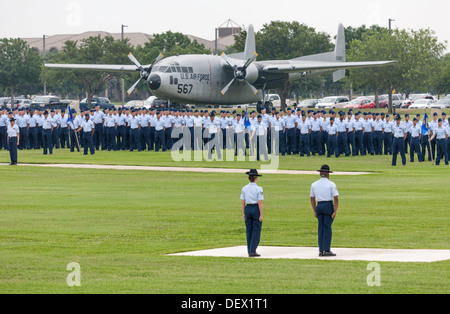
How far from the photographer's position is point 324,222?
49.2 feet

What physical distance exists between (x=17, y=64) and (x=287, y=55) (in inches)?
1082

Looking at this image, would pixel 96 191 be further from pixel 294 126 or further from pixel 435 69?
pixel 435 69

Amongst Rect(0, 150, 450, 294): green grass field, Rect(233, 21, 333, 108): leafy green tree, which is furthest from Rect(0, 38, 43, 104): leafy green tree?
Rect(0, 150, 450, 294): green grass field

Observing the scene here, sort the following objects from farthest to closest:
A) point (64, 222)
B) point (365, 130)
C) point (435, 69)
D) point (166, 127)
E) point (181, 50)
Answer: point (181, 50) → point (435, 69) → point (166, 127) → point (365, 130) → point (64, 222)

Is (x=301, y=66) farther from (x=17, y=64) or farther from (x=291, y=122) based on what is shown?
(x=17, y=64)

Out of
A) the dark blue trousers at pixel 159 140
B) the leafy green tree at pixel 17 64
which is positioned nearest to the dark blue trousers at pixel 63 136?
the dark blue trousers at pixel 159 140

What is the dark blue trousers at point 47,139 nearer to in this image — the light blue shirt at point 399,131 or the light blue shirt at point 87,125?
the light blue shirt at point 87,125

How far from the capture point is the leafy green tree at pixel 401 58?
251 feet

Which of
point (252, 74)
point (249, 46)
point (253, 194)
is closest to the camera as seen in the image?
point (253, 194)

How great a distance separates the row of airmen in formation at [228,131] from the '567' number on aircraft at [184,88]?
8209 mm

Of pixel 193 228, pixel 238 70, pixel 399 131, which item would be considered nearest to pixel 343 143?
pixel 399 131
